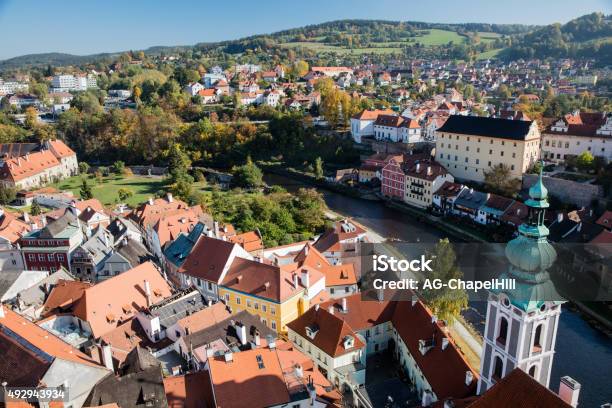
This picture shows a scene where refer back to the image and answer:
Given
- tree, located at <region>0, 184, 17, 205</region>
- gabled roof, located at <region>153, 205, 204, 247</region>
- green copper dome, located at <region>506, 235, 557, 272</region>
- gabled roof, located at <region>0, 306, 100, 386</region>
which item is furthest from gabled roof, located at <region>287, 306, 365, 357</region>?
tree, located at <region>0, 184, 17, 205</region>

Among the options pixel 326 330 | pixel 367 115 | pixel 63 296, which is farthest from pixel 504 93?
pixel 63 296

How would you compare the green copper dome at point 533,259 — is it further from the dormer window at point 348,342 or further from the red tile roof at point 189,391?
the red tile roof at point 189,391

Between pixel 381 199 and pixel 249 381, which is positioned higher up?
pixel 249 381

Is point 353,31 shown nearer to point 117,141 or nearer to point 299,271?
point 117,141

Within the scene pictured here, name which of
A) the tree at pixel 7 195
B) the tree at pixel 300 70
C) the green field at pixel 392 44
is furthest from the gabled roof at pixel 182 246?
the green field at pixel 392 44

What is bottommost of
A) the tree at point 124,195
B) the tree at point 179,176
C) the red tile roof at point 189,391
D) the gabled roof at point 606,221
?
the tree at point 124,195

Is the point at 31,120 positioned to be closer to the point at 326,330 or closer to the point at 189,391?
the point at 326,330

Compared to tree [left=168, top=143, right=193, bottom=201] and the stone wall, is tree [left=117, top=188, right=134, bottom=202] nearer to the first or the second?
tree [left=168, top=143, right=193, bottom=201]
